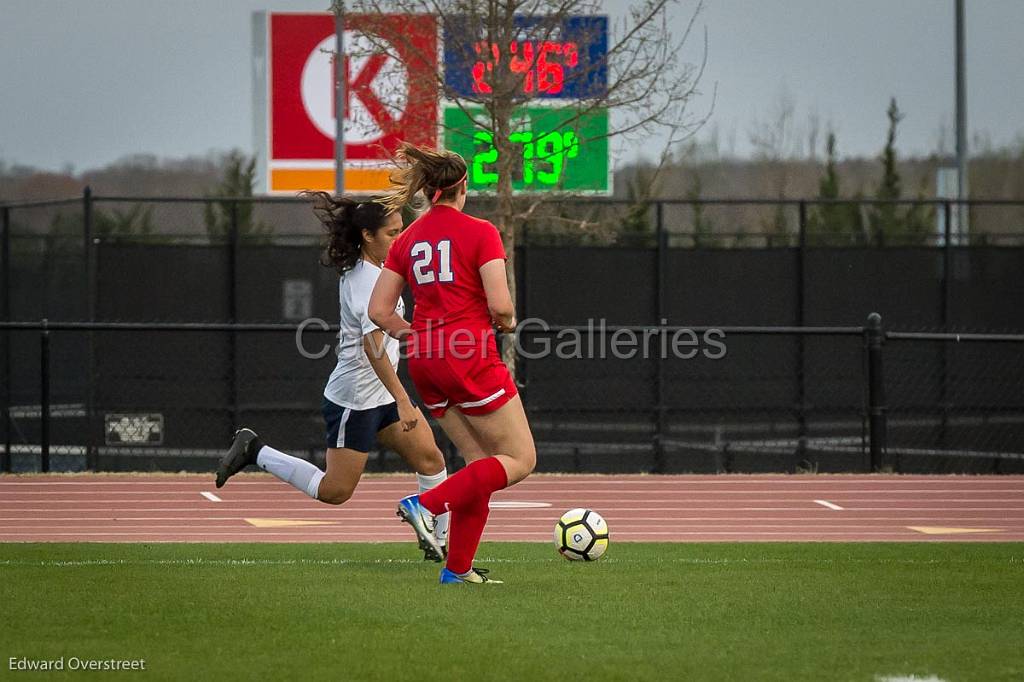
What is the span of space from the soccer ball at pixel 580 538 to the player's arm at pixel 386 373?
1140 mm

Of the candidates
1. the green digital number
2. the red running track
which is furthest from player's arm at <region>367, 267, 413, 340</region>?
the green digital number

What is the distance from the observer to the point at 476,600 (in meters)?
7.05

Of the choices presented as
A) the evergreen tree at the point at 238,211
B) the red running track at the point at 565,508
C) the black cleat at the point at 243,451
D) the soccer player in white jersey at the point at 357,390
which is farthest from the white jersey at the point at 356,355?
the evergreen tree at the point at 238,211

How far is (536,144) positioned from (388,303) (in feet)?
29.6

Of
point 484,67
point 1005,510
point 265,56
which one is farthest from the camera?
point 265,56

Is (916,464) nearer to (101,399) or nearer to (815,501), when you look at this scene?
(815,501)

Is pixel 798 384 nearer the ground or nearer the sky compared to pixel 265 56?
nearer the ground

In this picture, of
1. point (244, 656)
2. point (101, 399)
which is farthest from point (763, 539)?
point (101, 399)

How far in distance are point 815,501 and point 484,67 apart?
5794mm

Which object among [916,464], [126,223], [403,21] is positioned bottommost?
[916,464]

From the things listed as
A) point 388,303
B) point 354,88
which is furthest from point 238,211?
point 388,303

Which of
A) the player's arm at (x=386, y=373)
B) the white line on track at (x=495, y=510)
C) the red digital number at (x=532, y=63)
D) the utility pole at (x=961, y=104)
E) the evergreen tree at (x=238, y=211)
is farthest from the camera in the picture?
the evergreen tree at (x=238, y=211)

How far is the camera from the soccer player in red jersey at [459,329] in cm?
693

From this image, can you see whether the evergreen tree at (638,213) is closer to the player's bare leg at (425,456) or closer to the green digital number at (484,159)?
the green digital number at (484,159)
